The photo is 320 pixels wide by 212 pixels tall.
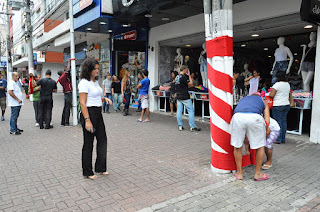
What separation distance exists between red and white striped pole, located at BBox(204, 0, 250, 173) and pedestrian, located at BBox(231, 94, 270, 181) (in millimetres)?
213

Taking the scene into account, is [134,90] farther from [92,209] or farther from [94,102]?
[92,209]

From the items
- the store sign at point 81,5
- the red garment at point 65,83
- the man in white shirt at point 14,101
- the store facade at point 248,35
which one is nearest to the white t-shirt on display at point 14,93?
the man in white shirt at point 14,101

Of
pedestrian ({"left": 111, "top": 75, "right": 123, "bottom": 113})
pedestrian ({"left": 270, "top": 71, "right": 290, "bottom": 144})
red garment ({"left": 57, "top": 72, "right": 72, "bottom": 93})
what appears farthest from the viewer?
pedestrian ({"left": 111, "top": 75, "right": 123, "bottom": 113})

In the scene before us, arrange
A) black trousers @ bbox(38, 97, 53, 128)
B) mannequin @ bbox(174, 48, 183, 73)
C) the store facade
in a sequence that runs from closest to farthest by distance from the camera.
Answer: the store facade, black trousers @ bbox(38, 97, 53, 128), mannequin @ bbox(174, 48, 183, 73)

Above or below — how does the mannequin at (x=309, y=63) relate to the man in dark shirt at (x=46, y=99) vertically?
above

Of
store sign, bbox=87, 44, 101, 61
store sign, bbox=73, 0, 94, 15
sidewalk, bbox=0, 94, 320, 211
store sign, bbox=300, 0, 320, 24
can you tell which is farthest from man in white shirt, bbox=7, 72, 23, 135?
store sign, bbox=87, 44, 101, 61

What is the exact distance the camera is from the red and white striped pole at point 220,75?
13.0ft

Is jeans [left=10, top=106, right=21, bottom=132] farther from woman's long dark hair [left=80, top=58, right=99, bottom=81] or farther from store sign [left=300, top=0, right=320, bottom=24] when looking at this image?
store sign [left=300, top=0, right=320, bottom=24]

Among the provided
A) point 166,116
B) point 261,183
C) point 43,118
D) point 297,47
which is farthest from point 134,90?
point 261,183

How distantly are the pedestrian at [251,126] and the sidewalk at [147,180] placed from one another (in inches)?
18.8

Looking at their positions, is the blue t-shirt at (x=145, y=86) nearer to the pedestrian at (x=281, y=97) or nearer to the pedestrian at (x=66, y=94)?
the pedestrian at (x=66, y=94)

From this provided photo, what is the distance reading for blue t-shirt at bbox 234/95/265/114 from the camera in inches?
148

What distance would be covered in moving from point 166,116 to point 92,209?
289 inches

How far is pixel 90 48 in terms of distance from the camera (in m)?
17.0
